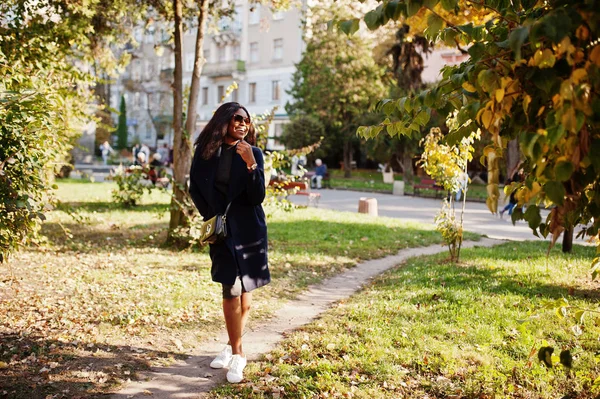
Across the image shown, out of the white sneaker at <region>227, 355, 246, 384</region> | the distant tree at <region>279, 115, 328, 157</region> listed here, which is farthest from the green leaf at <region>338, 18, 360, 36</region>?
the distant tree at <region>279, 115, 328, 157</region>

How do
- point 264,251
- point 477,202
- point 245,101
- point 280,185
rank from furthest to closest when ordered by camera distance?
point 245,101, point 477,202, point 280,185, point 264,251

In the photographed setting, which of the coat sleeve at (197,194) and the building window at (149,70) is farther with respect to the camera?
the building window at (149,70)

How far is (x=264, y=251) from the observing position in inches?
174

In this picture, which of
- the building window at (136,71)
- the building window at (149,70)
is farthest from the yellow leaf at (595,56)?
the building window at (136,71)

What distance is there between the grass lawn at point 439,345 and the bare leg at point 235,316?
9.7 inches

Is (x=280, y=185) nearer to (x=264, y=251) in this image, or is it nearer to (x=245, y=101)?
(x=264, y=251)

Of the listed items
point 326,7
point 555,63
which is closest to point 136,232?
point 555,63

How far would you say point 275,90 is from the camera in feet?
155

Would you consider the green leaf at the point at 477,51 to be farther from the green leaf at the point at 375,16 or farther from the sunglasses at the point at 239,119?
the sunglasses at the point at 239,119

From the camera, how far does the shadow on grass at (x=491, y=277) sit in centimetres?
659

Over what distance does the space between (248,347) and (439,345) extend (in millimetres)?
1689

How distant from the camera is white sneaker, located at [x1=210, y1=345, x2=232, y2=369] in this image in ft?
14.7

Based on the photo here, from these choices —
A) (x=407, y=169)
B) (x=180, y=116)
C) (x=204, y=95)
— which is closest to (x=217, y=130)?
(x=180, y=116)

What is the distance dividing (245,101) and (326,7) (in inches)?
787
